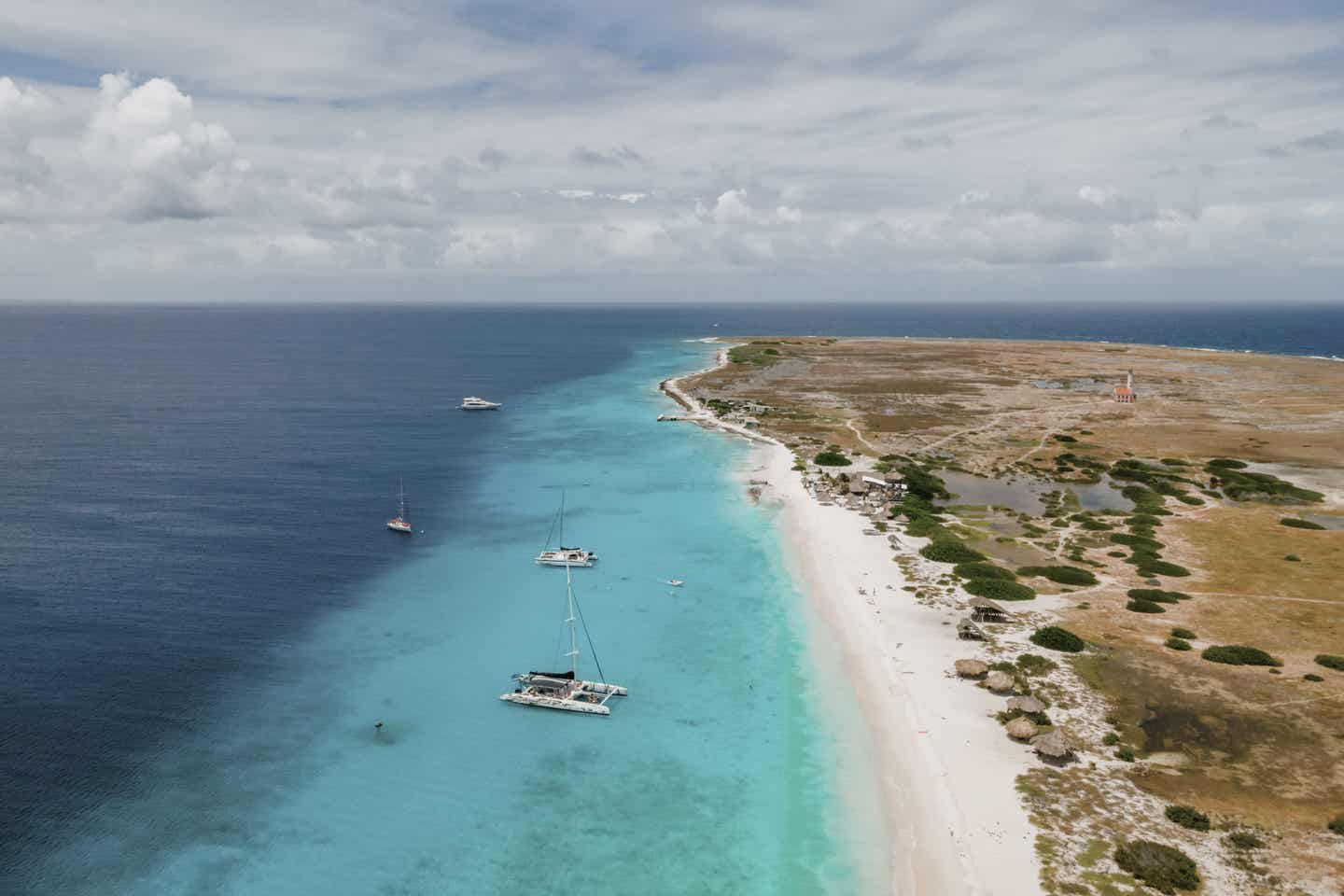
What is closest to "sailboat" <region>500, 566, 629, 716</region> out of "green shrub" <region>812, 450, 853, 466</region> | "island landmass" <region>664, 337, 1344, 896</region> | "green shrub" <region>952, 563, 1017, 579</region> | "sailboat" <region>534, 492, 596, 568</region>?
"island landmass" <region>664, 337, 1344, 896</region>

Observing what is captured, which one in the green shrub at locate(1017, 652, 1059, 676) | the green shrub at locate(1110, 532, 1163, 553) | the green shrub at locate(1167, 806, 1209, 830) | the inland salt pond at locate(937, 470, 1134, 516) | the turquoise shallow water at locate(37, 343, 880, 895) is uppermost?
the inland salt pond at locate(937, 470, 1134, 516)

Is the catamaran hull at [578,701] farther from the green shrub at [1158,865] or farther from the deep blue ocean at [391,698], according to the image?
the green shrub at [1158,865]

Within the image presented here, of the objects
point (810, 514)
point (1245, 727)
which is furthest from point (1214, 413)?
point (1245, 727)

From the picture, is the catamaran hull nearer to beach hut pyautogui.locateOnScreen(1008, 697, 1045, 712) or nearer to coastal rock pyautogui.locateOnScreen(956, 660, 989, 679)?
coastal rock pyautogui.locateOnScreen(956, 660, 989, 679)

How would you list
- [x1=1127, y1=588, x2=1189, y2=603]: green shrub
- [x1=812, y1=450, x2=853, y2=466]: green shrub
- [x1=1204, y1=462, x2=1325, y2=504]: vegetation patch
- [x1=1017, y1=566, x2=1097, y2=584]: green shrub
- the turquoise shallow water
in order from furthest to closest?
1. [x1=812, y1=450, x2=853, y2=466]: green shrub
2. [x1=1204, y1=462, x2=1325, y2=504]: vegetation patch
3. [x1=1017, y1=566, x2=1097, y2=584]: green shrub
4. [x1=1127, y1=588, x2=1189, y2=603]: green shrub
5. the turquoise shallow water

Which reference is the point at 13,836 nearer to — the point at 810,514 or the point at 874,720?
the point at 874,720

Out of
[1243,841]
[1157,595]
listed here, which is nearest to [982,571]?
[1157,595]
